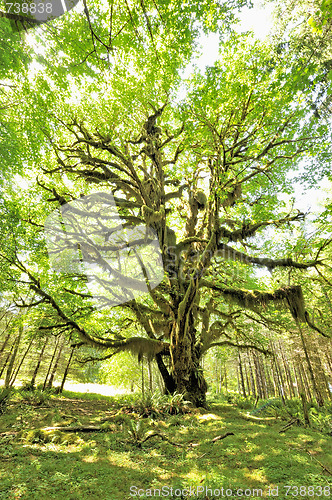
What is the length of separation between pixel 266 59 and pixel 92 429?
9.81m

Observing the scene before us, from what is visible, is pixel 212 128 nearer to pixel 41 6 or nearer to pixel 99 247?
pixel 41 6

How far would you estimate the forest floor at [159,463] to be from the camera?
2850 mm

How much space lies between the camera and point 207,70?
528 centimetres

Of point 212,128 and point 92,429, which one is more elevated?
point 212,128

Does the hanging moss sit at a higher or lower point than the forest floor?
higher

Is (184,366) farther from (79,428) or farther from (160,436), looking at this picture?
(79,428)

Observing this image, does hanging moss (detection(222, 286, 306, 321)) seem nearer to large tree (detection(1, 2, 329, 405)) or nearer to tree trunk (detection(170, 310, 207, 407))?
large tree (detection(1, 2, 329, 405))

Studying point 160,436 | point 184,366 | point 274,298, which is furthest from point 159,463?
point 274,298

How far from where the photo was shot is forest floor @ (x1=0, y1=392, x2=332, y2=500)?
9.35 feet

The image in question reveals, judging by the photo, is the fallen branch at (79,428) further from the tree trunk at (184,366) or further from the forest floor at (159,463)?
the tree trunk at (184,366)

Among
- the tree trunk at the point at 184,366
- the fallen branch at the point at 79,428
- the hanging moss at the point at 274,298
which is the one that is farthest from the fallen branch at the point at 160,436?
the hanging moss at the point at 274,298

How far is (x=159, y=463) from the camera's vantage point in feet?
12.4

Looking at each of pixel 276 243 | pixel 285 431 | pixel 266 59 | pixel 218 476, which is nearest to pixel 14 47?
pixel 266 59

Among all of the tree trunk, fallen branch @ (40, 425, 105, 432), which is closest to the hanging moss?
the tree trunk
